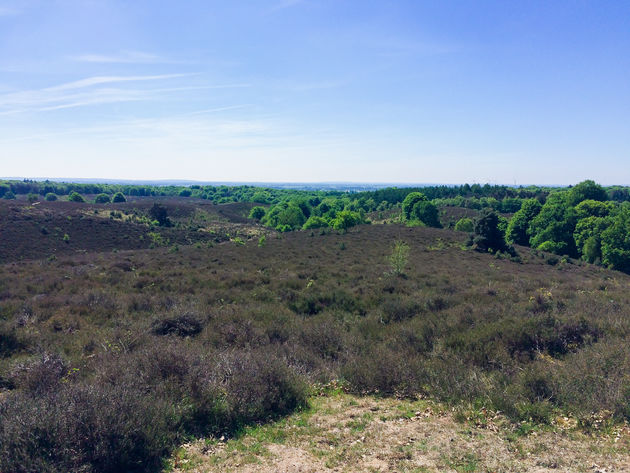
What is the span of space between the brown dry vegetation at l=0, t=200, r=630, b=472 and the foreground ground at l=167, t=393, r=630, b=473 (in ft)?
1.10

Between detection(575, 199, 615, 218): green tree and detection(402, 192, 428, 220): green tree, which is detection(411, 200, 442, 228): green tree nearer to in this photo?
detection(402, 192, 428, 220): green tree

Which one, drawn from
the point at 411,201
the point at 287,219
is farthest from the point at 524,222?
the point at 287,219

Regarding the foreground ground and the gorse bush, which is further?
the foreground ground

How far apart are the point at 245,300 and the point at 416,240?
31.6 m

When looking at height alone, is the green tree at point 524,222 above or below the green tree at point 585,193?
below

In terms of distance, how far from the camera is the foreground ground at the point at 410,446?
4711mm

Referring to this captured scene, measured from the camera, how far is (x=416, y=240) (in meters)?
42.8

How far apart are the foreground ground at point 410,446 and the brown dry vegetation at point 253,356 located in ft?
1.10

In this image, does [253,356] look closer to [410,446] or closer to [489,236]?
[410,446]

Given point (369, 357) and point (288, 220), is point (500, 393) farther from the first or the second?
point (288, 220)

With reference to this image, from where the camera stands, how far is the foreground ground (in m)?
4.71

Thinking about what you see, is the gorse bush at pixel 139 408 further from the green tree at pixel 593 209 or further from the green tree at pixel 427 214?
the green tree at pixel 427 214

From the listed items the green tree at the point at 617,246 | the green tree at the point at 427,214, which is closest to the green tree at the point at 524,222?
the green tree at the point at 617,246

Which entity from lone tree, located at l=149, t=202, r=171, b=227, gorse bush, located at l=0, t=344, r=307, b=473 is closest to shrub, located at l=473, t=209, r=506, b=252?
gorse bush, located at l=0, t=344, r=307, b=473
